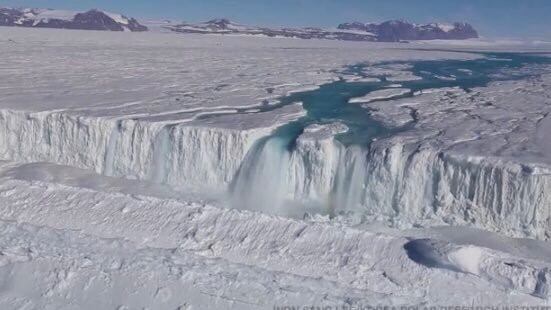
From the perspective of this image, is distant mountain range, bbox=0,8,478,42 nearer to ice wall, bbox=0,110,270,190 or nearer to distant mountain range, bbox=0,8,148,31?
distant mountain range, bbox=0,8,148,31

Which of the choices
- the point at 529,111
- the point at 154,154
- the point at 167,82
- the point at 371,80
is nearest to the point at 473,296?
the point at 154,154

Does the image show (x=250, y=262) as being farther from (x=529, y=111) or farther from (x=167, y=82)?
(x=167, y=82)

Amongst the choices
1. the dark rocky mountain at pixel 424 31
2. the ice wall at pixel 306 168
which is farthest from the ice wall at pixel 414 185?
the dark rocky mountain at pixel 424 31

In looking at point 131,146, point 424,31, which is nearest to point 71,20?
point 424,31

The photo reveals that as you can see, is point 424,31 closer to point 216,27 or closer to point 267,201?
point 216,27

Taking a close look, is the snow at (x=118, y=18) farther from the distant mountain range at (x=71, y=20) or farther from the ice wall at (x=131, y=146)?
the ice wall at (x=131, y=146)

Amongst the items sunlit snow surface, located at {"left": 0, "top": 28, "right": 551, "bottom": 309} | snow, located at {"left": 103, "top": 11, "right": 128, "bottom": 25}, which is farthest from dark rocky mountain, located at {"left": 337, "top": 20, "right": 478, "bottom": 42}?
sunlit snow surface, located at {"left": 0, "top": 28, "right": 551, "bottom": 309}
